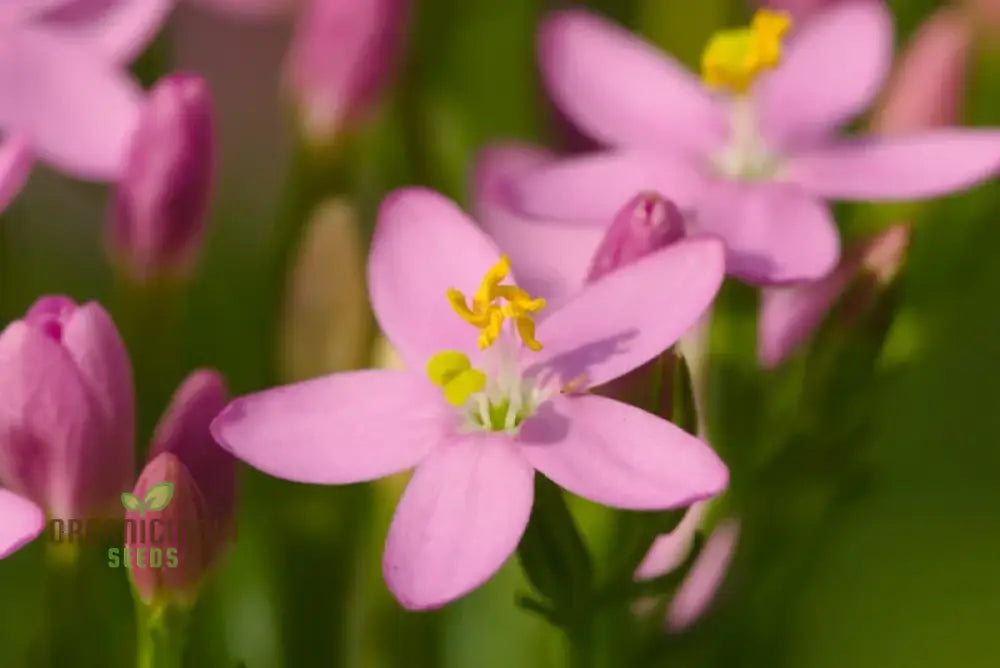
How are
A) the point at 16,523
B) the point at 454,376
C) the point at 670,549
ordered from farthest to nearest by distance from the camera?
the point at 670,549 < the point at 454,376 < the point at 16,523

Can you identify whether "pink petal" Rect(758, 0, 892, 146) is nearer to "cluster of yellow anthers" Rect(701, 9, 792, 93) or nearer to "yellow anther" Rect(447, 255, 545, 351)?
"cluster of yellow anthers" Rect(701, 9, 792, 93)

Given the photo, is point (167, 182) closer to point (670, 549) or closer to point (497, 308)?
point (497, 308)

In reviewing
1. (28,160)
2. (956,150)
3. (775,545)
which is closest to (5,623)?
(28,160)

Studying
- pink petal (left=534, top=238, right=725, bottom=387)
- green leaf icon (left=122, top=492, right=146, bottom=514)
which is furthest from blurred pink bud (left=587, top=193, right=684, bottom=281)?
green leaf icon (left=122, top=492, right=146, bottom=514)

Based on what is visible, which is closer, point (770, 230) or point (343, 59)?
point (770, 230)

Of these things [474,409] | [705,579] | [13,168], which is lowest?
[705,579]

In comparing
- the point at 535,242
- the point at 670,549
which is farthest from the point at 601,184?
the point at 670,549

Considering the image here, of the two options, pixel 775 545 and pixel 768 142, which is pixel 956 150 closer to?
pixel 768 142

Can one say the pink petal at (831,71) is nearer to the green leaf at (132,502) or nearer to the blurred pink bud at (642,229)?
the blurred pink bud at (642,229)
